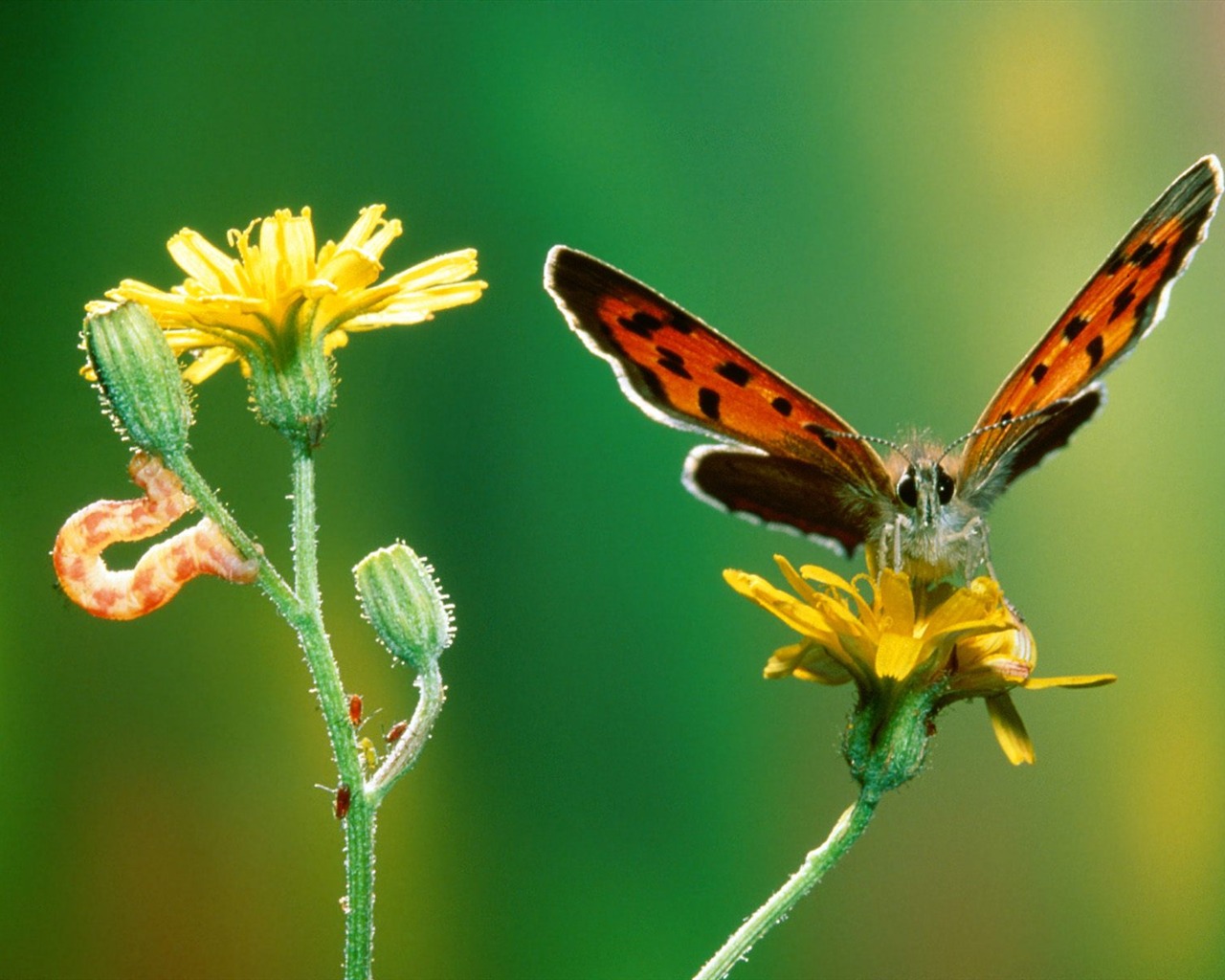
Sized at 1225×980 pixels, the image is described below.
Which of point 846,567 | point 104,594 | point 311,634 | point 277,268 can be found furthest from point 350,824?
point 846,567

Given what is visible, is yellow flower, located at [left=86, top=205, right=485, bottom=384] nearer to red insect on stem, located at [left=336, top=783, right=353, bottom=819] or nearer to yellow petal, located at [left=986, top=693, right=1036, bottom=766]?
red insect on stem, located at [left=336, top=783, right=353, bottom=819]

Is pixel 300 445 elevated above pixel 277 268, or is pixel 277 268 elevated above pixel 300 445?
pixel 277 268

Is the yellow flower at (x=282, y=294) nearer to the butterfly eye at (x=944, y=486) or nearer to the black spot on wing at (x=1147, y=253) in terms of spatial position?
the butterfly eye at (x=944, y=486)

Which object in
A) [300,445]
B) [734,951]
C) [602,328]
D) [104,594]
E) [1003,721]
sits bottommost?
[734,951]

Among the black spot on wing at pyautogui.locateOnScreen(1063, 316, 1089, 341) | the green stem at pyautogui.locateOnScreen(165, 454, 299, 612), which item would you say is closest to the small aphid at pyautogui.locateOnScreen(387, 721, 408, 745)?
the green stem at pyautogui.locateOnScreen(165, 454, 299, 612)

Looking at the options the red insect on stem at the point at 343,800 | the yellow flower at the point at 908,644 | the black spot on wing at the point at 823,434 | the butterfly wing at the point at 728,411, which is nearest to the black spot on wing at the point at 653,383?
the butterfly wing at the point at 728,411

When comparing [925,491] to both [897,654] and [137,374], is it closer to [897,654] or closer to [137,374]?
[897,654]

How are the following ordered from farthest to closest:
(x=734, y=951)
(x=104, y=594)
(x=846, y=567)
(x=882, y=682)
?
(x=846, y=567) → (x=882, y=682) → (x=104, y=594) → (x=734, y=951)

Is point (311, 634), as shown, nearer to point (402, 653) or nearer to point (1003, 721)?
point (402, 653)
